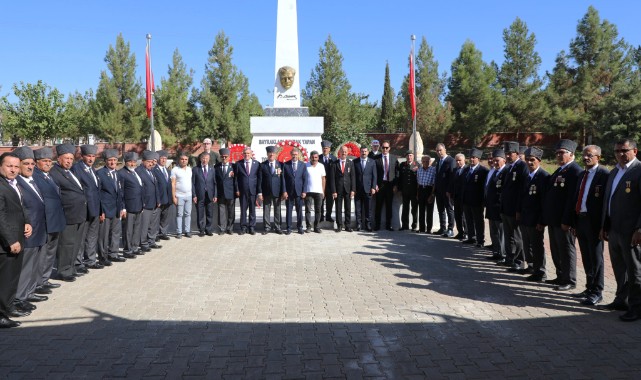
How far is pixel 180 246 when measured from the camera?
8.84 metres

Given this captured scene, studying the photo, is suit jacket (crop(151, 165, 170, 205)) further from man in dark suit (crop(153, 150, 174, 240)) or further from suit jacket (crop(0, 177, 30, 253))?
suit jacket (crop(0, 177, 30, 253))

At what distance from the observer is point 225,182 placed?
987cm

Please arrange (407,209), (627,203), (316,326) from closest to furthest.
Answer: (316,326) → (627,203) → (407,209)

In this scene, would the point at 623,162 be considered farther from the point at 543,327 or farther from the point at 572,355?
the point at 572,355

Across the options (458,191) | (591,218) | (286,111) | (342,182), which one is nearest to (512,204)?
(591,218)

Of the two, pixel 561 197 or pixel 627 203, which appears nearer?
pixel 627 203

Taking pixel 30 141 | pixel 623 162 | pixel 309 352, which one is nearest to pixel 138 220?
pixel 309 352

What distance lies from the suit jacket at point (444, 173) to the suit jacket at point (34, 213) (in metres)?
7.02

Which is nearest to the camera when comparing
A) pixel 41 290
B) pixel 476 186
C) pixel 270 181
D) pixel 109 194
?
pixel 41 290

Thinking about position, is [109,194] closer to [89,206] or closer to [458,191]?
[89,206]

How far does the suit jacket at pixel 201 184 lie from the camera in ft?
32.2

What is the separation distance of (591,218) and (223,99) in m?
36.6

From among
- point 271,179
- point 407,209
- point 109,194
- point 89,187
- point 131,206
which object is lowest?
point 407,209

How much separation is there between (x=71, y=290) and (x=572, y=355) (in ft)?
18.1
